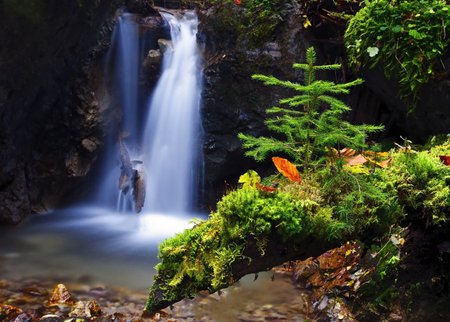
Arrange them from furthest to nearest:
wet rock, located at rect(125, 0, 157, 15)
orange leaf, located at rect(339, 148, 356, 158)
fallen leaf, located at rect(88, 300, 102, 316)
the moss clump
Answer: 1. wet rock, located at rect(125, 0, 157, 15)
2. fallen leaf, located at rect(88, 300, 102, 316)
3. orange leaf, located at rect(339, 148, 356, 158)
4. the moss clump

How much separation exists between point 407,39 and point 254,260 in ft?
8.91

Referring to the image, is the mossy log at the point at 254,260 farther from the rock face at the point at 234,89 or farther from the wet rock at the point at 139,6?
the wet rock at the point at 139,6

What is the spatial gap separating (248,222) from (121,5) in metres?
7.99

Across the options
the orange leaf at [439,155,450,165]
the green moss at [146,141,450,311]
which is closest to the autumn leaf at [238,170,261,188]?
the green moss at [146,141,450,311]

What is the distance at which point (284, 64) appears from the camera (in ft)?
21.3

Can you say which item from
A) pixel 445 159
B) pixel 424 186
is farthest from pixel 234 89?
pixel 424 186

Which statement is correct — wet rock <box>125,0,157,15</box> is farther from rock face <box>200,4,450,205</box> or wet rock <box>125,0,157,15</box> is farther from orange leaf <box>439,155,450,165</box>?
orange leaf <box>439,155,450,165</box>

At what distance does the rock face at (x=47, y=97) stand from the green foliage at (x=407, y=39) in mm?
A: 4768

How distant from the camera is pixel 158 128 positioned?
27.4 ft

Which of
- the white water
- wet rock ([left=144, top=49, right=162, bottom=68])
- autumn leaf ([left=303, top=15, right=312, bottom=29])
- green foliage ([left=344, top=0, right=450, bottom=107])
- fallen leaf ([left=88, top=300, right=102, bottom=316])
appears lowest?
fallen leaf ([left=88, top=300, right=102, bottom=316])

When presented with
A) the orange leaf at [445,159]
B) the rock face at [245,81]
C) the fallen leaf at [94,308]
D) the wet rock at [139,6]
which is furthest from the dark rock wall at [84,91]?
the fallen leaf at [94,308]

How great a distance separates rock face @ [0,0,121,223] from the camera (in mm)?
6207

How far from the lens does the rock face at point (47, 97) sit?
6207 millimetres

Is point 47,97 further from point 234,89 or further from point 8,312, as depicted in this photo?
point 8,312
